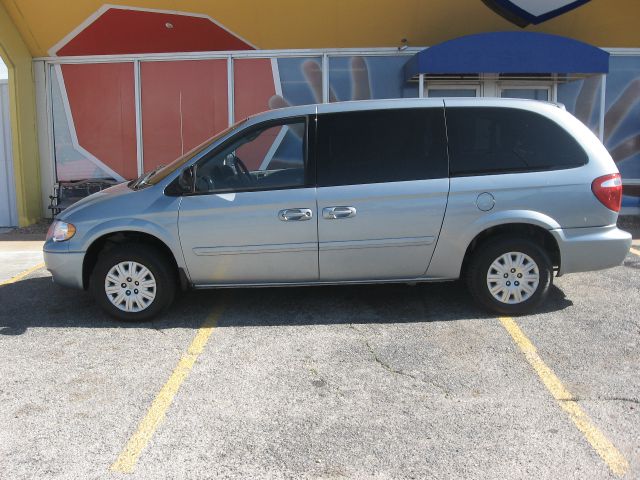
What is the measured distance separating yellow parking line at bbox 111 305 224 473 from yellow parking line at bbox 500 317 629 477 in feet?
8.03

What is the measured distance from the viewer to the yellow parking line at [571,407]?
10.0ft

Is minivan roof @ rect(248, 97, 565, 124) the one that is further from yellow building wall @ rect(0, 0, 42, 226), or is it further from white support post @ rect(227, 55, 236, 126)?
yellow building wall @ rect(0, 0, 42, 226)

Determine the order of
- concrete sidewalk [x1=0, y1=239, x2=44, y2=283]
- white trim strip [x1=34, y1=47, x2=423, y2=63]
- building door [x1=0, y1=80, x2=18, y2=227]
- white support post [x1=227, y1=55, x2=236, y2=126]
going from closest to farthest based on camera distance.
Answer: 1. concrete sidewalk [x1=0, y1=239, x2=44, y2=283]
2. white trim strip [x1=34, y1=47, x2=423, y2=63]
3. white support post [x1=227, y1=55, x2=236, y2=126]
4. building door [x1=0, y1=80, x2=18, y2=227]

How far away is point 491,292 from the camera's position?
16.8ft

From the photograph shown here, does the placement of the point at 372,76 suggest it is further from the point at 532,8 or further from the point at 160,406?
the point at 160,406

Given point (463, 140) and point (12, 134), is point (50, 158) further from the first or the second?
point (463, 140)

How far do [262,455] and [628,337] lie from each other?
10.5ft

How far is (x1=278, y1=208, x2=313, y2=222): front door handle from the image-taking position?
4914 millimetres

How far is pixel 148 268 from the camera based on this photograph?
5.05 metres

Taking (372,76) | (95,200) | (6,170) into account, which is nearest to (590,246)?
(95,200)

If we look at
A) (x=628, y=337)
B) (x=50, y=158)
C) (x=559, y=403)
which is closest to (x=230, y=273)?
(x=559, y=403)

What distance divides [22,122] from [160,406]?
783 centimetres

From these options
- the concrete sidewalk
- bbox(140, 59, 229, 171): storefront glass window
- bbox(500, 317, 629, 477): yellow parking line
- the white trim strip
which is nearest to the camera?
bbox(500, 317, 629, 477): yellow parking line

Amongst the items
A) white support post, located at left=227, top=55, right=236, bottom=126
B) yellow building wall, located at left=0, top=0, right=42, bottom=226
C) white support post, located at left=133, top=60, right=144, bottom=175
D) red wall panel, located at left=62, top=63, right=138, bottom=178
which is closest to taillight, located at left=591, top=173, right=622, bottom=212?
white support post, located at left=227, top=55, right=236, bottom=126
